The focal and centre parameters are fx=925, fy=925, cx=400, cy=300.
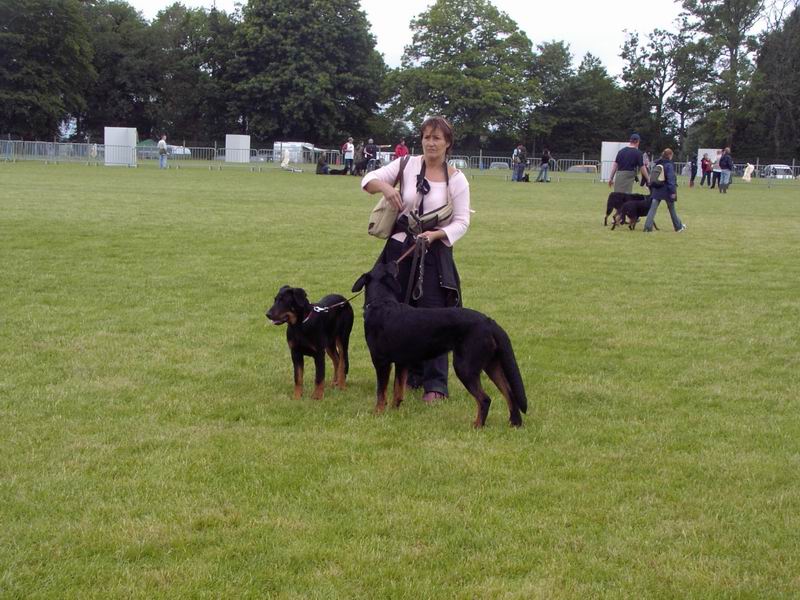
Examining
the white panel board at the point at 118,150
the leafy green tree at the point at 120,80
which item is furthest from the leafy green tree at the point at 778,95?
the white panel board at the point at 118,150

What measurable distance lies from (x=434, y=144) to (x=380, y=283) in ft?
3.17

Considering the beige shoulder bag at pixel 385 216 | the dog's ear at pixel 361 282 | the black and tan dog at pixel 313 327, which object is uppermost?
the beige shoulder bag at pixel 385 216

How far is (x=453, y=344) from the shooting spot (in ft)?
18.0

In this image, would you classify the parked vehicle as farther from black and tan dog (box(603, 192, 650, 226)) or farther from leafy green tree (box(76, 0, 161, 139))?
leafy green tree (box(76, 0, 161, 139))

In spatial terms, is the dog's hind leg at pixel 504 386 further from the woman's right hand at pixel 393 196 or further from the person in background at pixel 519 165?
the person in background at pixel 519 165

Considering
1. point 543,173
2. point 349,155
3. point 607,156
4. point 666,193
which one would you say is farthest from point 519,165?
point 666,193

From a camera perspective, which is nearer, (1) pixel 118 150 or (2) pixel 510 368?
(2) pixel 510 368

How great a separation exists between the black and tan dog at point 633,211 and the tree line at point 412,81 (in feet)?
173

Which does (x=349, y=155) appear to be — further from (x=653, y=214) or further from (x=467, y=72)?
(x=467, y=72)

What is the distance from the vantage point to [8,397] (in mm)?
5793

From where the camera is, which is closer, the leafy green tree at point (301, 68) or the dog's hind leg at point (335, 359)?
the dog's hind leg at point (335, 359)

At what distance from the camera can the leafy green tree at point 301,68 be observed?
68875mm

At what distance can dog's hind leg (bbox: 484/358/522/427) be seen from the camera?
5.51m

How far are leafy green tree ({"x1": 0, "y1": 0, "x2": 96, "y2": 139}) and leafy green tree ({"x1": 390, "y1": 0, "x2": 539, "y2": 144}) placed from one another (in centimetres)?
2369
